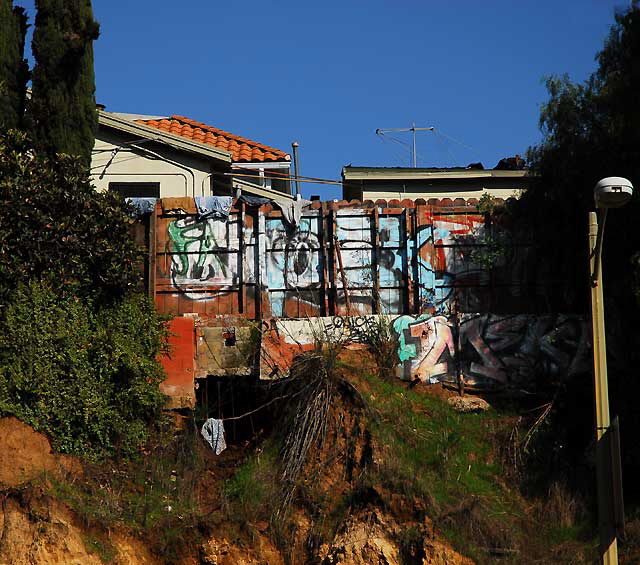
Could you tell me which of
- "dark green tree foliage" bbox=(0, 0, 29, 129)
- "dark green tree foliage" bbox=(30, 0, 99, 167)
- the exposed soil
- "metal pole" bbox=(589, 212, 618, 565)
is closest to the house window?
"dark green tree foliage" bbox=(30, 0, 99, 167)

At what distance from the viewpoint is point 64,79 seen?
63.0 ft

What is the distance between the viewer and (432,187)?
90.9ft

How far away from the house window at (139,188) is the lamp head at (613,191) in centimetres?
1429

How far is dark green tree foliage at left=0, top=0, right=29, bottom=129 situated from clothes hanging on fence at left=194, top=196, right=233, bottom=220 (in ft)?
11.9

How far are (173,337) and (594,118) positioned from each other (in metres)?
8.41

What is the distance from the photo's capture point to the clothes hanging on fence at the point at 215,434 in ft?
60.2

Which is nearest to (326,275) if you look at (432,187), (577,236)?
(577,236)

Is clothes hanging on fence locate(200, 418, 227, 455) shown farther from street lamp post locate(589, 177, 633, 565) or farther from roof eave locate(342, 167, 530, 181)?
roof eave locate(342, 167, 530, 181)

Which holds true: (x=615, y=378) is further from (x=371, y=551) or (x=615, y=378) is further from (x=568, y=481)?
(x=371, y=551)

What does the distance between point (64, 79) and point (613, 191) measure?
11.6m

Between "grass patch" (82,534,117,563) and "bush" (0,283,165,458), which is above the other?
"bush" (0,283,165,458)

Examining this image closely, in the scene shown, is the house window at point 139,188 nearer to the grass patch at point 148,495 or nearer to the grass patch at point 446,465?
the grass patch at point 148,495

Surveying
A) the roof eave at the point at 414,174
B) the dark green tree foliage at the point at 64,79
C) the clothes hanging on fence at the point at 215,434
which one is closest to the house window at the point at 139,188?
the dark green tree foliage at the point at 64,79

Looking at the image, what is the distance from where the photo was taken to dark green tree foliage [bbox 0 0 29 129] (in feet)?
61.8
